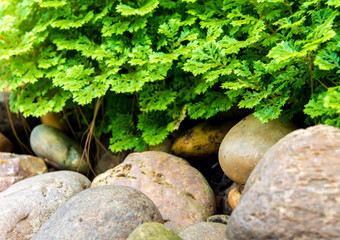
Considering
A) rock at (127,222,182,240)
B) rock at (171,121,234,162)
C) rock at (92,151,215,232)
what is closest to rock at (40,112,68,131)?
rock at (92,151,215,232)

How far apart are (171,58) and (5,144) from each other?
3.77 meters

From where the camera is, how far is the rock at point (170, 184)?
328 cm

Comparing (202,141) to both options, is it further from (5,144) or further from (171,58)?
(5,144)

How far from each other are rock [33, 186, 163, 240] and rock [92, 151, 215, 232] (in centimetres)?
50

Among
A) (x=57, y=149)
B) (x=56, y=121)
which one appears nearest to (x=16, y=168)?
(x=57, y=149)

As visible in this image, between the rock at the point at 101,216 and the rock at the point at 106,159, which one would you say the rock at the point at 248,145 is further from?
the rock at the point at 106,159

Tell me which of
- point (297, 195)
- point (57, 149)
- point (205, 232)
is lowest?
point (57, 149)

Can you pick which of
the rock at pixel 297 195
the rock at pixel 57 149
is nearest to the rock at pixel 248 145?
the rock at pixel 297 195

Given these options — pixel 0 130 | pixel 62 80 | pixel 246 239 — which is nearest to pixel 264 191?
pixel 246 239

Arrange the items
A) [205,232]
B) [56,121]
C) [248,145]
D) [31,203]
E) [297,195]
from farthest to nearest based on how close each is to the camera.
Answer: [56,121], [31,203], [248,145], [205,232], [297,195]

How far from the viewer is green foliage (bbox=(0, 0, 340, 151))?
2.86 m

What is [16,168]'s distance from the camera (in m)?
4.64

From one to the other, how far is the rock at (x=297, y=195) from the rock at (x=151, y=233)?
0.46 metres

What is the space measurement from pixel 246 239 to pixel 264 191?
303 millimetres
